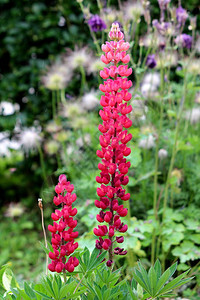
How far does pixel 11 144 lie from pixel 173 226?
9.31ft

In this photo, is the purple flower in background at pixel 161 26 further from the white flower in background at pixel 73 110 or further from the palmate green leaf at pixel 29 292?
the palmate green leaf at pixel 29 292

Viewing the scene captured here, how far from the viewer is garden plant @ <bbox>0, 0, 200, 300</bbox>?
4.15 ft

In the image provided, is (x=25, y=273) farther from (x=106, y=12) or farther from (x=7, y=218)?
(x=106, y=12)

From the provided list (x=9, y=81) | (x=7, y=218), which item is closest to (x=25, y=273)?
(x=7, y=218)

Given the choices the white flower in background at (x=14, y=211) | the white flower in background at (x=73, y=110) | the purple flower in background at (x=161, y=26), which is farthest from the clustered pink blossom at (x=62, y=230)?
the white flower in background at (x=14, y=211)

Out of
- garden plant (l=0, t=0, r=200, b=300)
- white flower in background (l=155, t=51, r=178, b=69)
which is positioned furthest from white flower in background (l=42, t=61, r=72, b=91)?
white flower in background (l=155, t=51, r=178, b=69)

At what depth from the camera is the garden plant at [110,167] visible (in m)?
1.26

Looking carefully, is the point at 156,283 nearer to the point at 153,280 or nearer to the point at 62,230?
the point at 153,280

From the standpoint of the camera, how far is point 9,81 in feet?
15.4

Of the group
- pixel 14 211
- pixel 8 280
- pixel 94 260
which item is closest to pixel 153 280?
pixel 94 260

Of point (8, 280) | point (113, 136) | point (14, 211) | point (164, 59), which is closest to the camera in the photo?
point (113, 136)

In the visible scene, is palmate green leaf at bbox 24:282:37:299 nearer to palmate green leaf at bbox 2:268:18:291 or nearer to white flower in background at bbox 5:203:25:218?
palmate green leaf at bbox 2:268:18:291

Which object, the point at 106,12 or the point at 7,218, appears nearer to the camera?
the point at 106,12

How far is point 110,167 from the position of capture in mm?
1251
